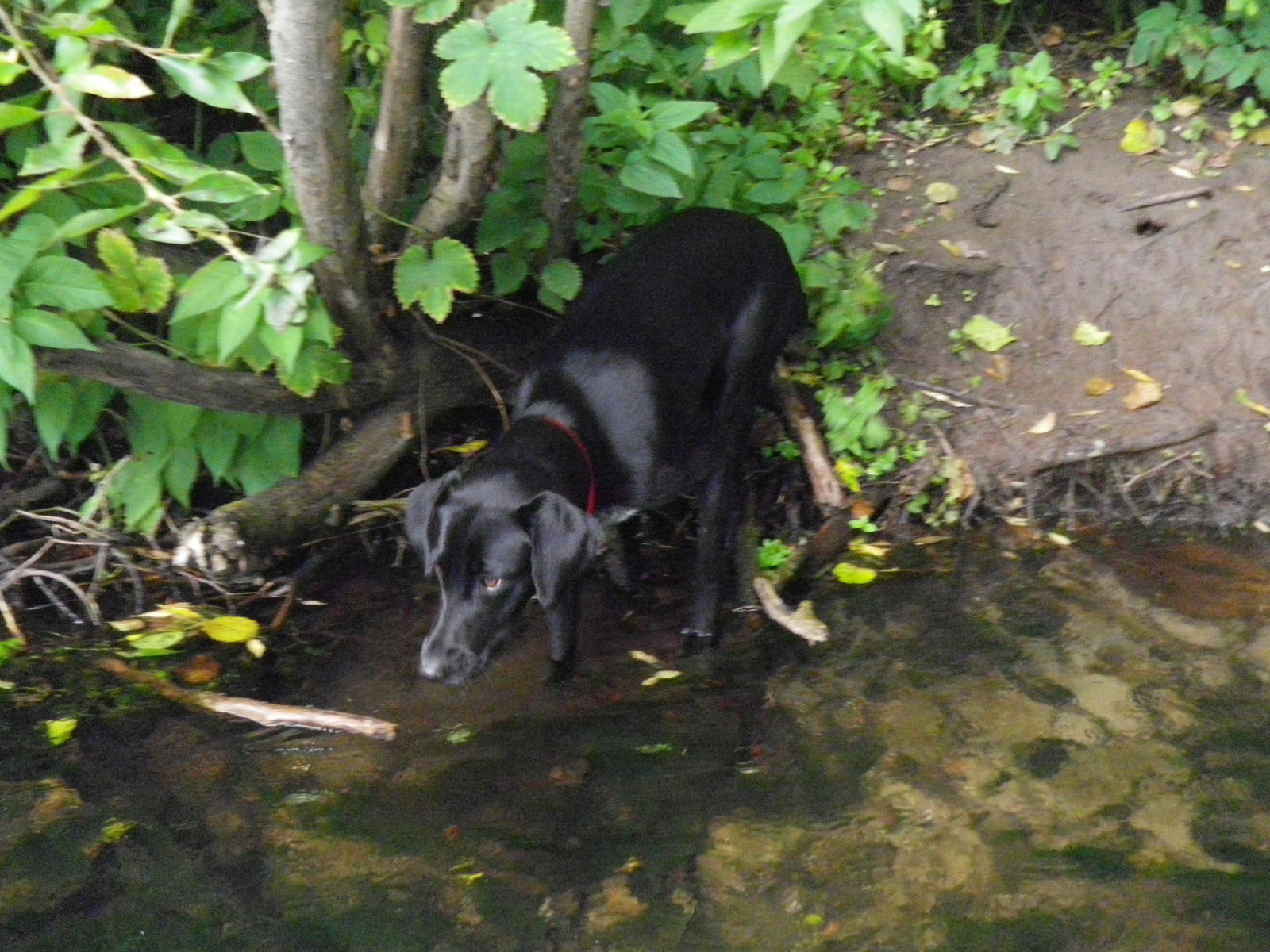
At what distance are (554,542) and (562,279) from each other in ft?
4.07

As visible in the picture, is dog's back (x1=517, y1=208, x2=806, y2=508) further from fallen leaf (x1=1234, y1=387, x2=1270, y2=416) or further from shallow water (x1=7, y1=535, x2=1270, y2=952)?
fallen leaf (x1=1234, y1=387, x2=1270, y2=416)

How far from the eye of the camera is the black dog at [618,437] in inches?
133

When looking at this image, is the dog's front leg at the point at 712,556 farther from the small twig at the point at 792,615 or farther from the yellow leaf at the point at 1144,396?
the yellow leaf at the point at 1144,396

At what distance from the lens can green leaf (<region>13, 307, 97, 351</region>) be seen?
3.33m

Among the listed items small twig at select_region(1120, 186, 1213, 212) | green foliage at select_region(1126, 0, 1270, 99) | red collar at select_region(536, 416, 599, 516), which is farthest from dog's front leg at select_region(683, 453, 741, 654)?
green foliage at select_region(1126, 0, 1270, 99)

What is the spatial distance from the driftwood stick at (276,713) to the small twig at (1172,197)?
363cm

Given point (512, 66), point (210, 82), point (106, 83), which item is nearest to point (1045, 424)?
point (512, 66)

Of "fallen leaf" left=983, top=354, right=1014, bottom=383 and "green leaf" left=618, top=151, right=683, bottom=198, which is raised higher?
"green leaf" left=618, top=151, right=683, bottom=198

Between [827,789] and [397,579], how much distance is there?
186 cm

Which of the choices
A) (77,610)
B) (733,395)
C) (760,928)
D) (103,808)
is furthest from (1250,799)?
(77,610)

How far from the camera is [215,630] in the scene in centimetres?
399

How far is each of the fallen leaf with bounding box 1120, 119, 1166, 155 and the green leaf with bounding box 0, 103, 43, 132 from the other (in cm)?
425

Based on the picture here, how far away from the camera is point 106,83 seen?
10.5 feet

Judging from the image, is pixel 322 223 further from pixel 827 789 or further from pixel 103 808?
pixel 827 789
